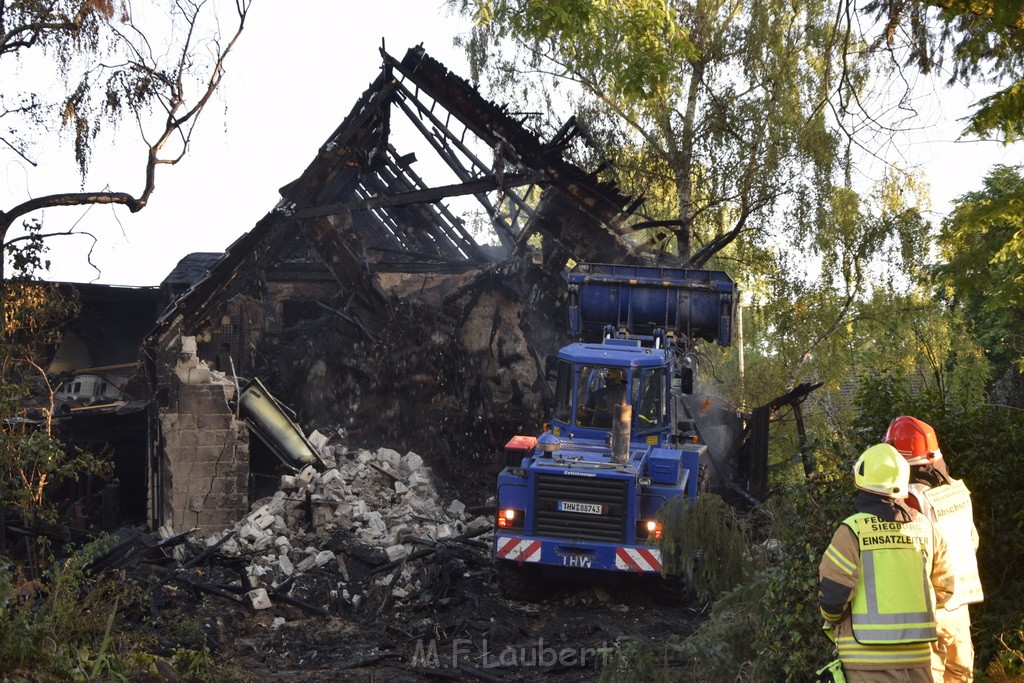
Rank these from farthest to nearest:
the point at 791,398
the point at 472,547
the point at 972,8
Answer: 1. the point at 791,398
2. the point at 472,547
3. the point at 972,8

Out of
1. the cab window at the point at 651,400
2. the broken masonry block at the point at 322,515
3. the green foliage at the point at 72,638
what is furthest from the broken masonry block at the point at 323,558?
the cab window at the point at 651,400

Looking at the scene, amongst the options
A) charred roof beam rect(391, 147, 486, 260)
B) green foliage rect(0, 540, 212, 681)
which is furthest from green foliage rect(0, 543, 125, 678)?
charred roof beam rect(391, 147, 486, 260)

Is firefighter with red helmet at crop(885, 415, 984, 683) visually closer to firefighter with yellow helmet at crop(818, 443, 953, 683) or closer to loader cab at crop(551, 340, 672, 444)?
firefighter with yellow helmet at crop(818, 443, 953, 683)

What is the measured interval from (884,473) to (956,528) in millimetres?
634

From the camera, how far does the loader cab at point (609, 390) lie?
11906 millimetres

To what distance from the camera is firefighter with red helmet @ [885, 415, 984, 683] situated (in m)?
4.81

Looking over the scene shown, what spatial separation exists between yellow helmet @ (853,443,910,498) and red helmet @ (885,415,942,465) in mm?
463

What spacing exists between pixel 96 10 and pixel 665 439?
7.89 metres

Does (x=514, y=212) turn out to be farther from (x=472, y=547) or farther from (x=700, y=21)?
(x=472, y=547)

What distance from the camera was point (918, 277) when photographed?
24.0 metres

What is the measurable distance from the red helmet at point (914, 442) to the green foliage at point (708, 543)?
9.83 feet

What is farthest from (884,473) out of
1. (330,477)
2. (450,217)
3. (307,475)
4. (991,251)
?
(450,217)

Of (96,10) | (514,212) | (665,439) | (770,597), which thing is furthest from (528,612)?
(514,212)

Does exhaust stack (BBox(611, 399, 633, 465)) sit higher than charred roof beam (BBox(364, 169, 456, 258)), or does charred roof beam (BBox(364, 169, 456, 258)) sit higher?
charred roof beam (BBox(364, 169, 456, 258))
